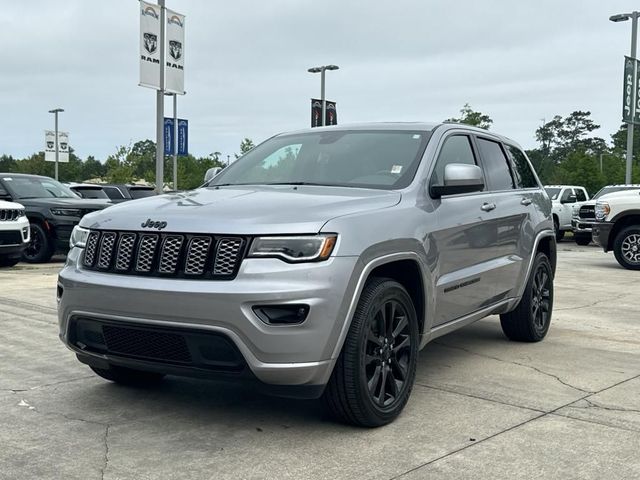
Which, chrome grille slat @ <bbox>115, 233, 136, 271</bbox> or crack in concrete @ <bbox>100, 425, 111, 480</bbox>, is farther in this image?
chrome grille slat @ <bbox>115, 233, 136, 271</bbox>

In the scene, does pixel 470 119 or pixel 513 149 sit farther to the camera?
pixel 470 119

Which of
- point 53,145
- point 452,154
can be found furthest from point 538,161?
point 452,154

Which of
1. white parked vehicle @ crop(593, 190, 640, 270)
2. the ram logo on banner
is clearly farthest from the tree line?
white parked vehicle @ crop(593, 190, 640, 270)

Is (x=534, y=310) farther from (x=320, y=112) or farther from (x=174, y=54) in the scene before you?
(x=320, y=112)

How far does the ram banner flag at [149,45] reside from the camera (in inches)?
645

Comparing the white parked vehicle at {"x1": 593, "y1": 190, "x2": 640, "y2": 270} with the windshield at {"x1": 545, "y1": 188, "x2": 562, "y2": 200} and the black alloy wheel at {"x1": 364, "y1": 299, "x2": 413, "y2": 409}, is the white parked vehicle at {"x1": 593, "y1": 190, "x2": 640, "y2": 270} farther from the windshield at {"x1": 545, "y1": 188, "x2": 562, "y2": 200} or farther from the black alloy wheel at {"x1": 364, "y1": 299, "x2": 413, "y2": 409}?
the black alloy wheel at {"x1": 364, "y1": 299, "x2": 413, "y2": 409}

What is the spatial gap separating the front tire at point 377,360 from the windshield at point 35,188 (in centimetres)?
1168

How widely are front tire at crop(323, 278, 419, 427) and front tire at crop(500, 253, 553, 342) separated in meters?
2.26

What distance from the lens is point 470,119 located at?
41.3m

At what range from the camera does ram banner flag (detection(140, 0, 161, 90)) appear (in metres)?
16.4

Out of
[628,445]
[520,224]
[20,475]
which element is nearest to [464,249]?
[520,224]

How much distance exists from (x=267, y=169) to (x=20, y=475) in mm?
2637

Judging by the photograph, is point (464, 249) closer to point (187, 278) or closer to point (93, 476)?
point (187, 278)

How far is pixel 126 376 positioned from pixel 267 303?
1719mm
